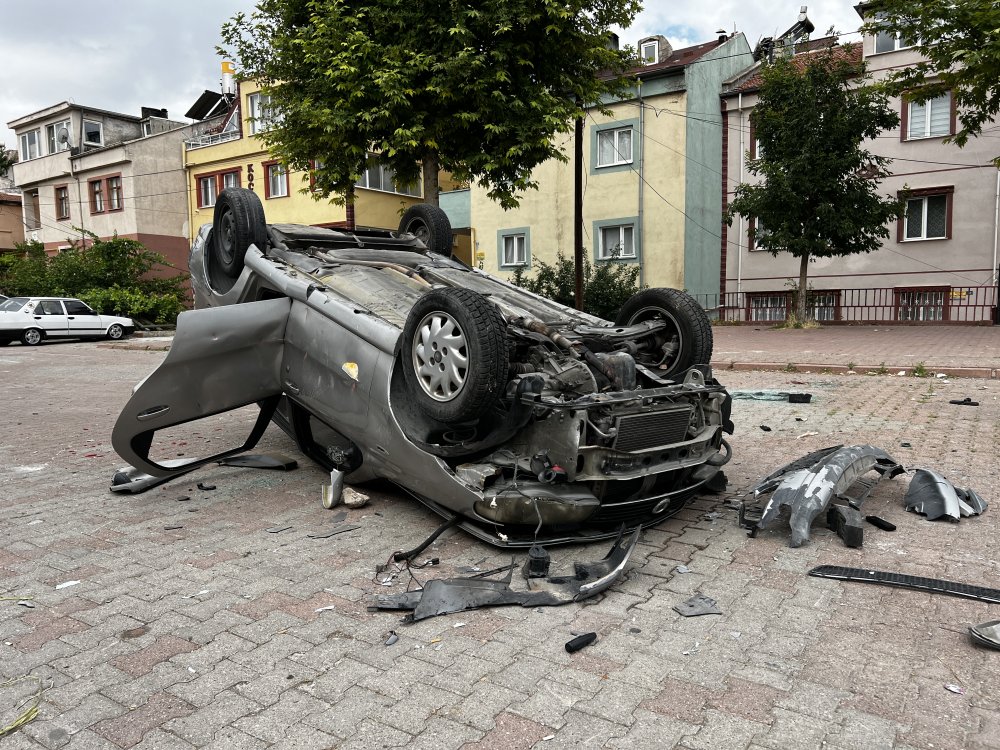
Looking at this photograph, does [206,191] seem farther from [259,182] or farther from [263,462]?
[263,462]

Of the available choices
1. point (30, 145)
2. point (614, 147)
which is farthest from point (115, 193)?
point (614, 147)

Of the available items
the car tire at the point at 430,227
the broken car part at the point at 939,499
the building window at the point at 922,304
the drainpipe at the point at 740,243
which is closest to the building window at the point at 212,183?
the drainpipe at the point at 740,243

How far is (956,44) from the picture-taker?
1185 cm

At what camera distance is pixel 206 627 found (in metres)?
3.08

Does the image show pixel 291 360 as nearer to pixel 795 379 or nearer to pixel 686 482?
pixel 686 482

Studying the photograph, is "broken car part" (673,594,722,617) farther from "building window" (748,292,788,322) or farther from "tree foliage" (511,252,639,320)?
"building window" (748,292,788,322)

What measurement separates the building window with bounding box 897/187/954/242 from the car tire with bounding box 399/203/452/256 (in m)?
19.3

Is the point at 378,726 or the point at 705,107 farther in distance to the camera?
the point at 705,107

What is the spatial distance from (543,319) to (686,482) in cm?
136

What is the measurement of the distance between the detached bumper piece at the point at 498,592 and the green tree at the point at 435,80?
38.2 ft

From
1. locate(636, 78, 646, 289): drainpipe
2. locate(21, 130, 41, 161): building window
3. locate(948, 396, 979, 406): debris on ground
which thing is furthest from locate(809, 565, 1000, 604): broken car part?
locate(21, 130, 41, 161): building window

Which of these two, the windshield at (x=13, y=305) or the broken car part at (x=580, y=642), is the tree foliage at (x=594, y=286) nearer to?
the windshield at (x=13, y=305)

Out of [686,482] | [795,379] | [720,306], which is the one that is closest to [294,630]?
[686,482]

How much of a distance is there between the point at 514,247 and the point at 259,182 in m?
11.1
